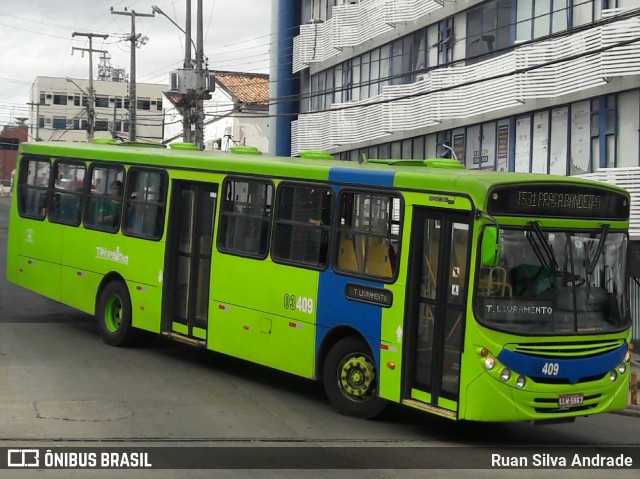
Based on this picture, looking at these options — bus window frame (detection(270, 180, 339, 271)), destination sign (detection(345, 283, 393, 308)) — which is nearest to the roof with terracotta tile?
bus window frame (detection(270, 180, 339, 271))

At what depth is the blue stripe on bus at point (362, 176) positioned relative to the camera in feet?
40.8

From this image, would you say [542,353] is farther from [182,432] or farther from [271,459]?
[182,432]

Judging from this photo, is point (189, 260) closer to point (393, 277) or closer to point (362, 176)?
point (362, 176)

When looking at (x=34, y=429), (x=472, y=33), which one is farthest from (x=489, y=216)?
(x=472, y=33)

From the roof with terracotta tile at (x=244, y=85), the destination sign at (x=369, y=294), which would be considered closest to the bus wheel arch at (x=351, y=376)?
the destination sign at (x=369, y=294)

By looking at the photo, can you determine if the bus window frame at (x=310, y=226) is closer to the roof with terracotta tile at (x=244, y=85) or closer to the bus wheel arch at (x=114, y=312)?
the bus wheel arch at (x=114, y=312)

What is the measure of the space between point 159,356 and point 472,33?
1916 centimetres

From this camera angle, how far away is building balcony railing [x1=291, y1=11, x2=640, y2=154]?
79.6 feet

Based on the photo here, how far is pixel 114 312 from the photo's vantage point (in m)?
17.3

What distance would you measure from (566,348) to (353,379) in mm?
2627

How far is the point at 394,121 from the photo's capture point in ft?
122

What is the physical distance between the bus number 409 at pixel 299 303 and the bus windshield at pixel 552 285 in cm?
282

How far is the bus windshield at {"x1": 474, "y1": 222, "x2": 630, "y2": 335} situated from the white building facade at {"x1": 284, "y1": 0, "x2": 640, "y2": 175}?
9554 millimetres

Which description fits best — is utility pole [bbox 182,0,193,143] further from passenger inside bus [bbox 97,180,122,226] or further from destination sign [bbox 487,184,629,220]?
destination sign [bbox 487,184,629,220]
